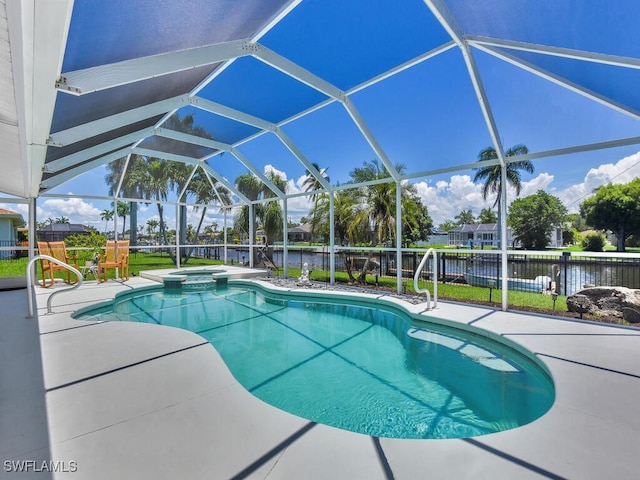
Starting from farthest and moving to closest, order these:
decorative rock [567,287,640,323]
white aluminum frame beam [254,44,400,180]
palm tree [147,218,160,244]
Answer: palm tree [147,218,160,244] → decorative rock [567,287,640,323] → white aluminum frame beam [254,44,400,180]

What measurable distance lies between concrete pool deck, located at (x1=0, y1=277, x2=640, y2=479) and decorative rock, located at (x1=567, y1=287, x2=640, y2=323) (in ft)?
8.43

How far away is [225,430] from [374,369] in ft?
7.36

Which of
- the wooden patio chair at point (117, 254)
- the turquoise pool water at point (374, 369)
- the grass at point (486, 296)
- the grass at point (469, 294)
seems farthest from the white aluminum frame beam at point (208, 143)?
the grass at point (486, 296)

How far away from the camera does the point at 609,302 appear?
18.7 ft

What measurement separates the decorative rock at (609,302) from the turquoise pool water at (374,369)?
2963 millimetres

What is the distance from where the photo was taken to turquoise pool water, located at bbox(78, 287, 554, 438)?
2.84 metres

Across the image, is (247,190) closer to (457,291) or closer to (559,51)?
(457,291)

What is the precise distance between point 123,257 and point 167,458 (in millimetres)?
9021

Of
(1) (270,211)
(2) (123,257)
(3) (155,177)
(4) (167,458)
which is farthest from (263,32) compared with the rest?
(3) (155,177)

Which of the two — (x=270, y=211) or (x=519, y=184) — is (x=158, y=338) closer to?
(x=270, y=211)

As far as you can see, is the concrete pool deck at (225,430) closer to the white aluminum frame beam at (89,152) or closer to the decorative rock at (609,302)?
the decorative rock at (609,302)

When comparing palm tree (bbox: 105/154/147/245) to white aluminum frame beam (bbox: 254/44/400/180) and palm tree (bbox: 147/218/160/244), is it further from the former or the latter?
white aluminum frame beam (bbox: 254/44/400/180)

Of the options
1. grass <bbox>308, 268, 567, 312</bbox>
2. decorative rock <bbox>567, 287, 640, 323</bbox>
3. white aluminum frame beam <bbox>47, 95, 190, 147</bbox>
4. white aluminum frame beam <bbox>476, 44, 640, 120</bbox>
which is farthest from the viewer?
grass <bbox>308, 268, 567, 312</bbox>

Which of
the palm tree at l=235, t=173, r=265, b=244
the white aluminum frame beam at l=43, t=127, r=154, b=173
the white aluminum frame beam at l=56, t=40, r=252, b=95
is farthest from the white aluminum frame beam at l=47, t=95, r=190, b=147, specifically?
the palm tree at l=235, t=173, r=265, b=244
